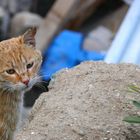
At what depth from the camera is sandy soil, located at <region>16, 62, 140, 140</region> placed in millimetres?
3611

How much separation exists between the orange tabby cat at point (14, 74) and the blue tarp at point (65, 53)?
340 centimetres

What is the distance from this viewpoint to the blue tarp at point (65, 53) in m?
7.49

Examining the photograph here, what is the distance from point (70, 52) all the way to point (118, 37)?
1.49 meters

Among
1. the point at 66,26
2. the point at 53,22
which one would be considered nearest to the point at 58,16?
the point at 53,22

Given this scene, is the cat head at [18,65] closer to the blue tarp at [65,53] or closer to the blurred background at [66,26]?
the blurred background at [66,26]

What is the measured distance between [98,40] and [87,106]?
4.17 meters

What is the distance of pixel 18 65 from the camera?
3775mm

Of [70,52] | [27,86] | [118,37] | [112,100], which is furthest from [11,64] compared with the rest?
[70,52]

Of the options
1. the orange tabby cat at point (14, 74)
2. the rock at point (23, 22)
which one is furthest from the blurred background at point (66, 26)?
the orange tabby cat at point (14, 74)

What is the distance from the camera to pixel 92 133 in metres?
3.58

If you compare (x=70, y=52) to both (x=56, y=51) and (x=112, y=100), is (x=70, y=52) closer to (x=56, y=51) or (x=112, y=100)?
(x=56, y=51)

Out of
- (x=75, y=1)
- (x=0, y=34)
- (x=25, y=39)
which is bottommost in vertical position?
(x=0, y=34)

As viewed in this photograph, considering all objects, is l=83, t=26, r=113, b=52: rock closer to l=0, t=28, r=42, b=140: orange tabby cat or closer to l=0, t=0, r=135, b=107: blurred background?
l=0, t=0, r=135, b=107: blurred background

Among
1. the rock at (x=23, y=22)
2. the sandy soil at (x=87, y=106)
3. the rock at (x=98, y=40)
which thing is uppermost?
the sandy soil at (x=87, y=106)
